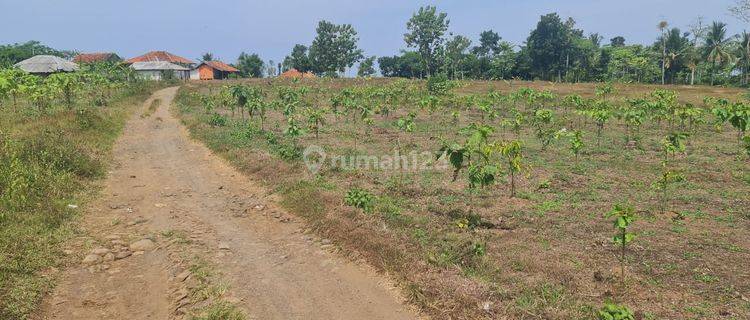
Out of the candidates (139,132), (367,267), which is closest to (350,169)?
(367,267)

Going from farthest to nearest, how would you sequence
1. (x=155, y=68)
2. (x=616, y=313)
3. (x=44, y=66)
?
(x=155, y=68), (x=44, y=66), (x=616, y=313)

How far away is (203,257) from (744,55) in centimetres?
7084

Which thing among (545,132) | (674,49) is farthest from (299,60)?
(545,132)

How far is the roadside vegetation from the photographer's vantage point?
679cm

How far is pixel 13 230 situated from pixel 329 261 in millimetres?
5269

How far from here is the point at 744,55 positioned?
193 feet

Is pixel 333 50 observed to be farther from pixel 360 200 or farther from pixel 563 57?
pixel 360 200

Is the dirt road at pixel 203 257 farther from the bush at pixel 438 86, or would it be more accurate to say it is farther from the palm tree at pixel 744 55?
the palm tree at pixel 744 55

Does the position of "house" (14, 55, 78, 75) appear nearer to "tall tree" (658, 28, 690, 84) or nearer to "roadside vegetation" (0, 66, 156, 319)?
"roadside vegetation" (0, 66, 156, 319)

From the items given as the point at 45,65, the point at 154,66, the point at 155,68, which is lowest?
the point at 45,65

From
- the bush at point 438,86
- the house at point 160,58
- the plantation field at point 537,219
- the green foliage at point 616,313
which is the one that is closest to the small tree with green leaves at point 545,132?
the plantation field at point 537,219

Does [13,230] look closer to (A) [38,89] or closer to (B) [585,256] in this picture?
(B) [585,256]

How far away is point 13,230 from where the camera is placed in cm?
809

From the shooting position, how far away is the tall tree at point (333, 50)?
71.4 m
